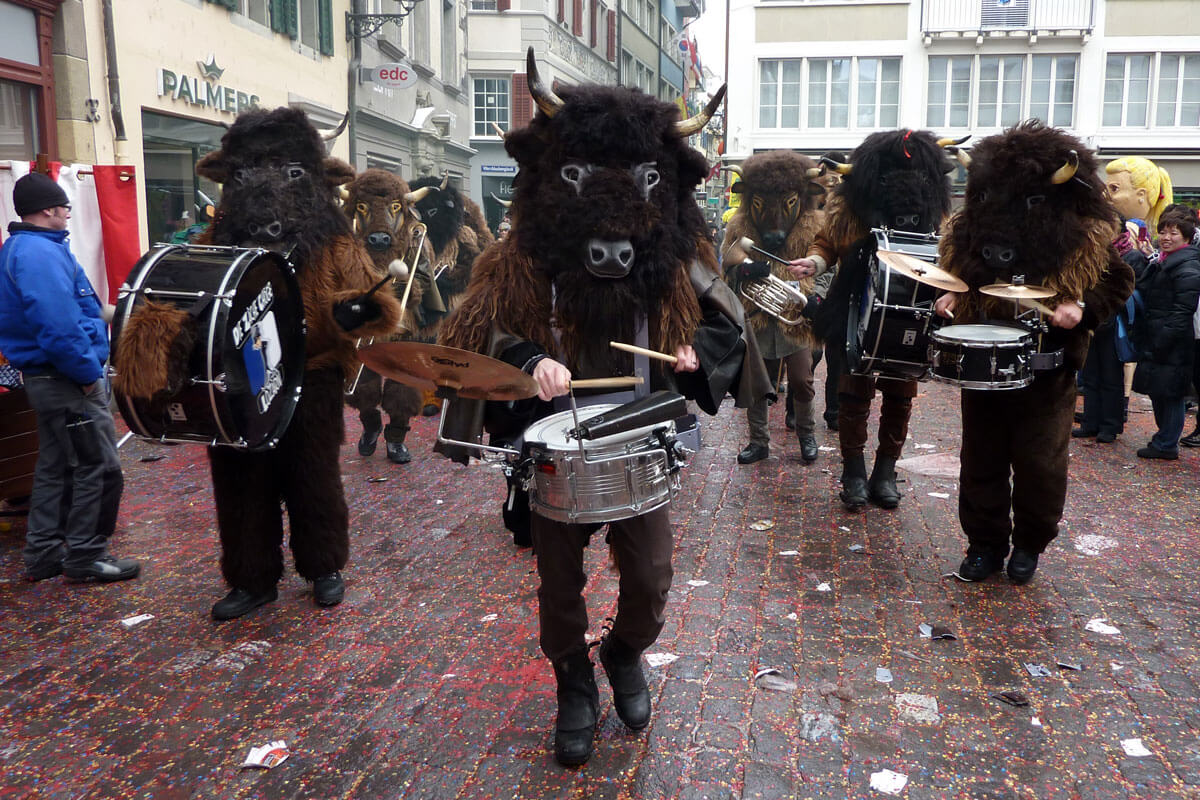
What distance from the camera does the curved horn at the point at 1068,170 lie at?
14.9ft

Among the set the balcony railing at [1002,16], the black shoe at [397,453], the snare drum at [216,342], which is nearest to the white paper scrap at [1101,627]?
the snare drum at [216,342]

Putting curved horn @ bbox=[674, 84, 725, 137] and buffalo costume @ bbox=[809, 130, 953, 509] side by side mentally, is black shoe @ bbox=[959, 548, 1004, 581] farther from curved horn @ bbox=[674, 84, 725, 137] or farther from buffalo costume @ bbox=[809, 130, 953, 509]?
curved horn @ bbox=[674, 84, 725, 137]

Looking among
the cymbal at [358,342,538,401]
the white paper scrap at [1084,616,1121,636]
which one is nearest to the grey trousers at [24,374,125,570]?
the cymbal at [358,342,538,401]

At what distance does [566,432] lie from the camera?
3.19 meters

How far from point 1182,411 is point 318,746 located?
7.72m

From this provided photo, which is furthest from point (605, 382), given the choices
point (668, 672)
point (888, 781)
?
point (888, 781)

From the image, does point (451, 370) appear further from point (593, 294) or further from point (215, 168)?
point (215, 168)

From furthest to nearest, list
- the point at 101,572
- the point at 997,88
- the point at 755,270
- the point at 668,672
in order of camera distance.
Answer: the point at 997,88
the point at 755,270
the point at 101,572
the point at 668,672

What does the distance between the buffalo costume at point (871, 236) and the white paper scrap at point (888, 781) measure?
2.90 metres

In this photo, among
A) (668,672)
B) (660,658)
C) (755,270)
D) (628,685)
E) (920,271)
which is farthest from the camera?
(755,270)

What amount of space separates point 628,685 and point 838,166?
13.1 ft

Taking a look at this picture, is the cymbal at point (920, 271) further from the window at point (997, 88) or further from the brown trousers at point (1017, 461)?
the window at point (997, 88)

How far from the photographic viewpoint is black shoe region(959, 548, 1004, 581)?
5137 mm

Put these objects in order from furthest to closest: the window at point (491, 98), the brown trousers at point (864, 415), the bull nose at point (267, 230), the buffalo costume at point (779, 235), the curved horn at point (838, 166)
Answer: the window at point (491, 98)
the buffalo costume at point (779, 235)
the brown trousers at point (864, 415)
the curved horn at point (838, 166)
the bull nose at point (267, 230)
